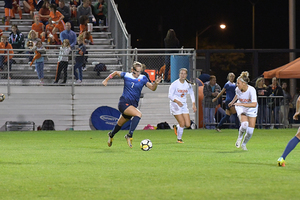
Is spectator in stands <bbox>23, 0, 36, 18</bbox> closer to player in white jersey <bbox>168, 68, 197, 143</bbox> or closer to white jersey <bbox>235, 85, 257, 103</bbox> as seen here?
player in white jersey <bbox>168, 68, 197, 143</bbox>

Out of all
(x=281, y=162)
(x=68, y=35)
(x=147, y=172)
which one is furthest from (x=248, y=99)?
(x=68, y=35)

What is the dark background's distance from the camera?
60.7 meters

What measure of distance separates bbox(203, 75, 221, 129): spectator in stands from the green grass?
751 centimetres

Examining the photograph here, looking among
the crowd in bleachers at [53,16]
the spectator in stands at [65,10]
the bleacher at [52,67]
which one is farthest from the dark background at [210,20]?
the bleacher at [52,67]

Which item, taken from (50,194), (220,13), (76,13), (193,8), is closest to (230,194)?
(50,194)

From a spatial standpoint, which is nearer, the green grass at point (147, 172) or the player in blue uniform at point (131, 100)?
the green grass at point (147, 172)

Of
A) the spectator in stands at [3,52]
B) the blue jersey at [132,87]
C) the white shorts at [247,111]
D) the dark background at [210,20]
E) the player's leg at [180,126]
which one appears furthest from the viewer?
the dark background at [210,20]

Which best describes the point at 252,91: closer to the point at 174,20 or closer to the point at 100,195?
the point at 100,195

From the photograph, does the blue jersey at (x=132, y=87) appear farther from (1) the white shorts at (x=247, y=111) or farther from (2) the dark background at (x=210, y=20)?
(2) the dark background at (x=210, y=20)

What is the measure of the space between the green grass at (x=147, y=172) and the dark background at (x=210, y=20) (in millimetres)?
42035

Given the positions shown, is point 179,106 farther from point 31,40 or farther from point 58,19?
point 58,19

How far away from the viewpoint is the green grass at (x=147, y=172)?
24.7 ft

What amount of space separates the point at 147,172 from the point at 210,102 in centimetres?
1378

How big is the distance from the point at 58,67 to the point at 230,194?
53.3ft
